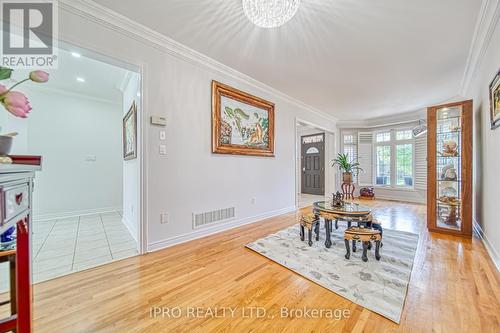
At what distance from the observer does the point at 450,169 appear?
10.7ft

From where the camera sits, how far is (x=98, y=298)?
5.20 feet

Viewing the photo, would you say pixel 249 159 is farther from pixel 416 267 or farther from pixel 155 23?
pixel 416 267

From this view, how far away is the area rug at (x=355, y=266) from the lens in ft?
5.17

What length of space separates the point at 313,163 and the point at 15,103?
7.23m

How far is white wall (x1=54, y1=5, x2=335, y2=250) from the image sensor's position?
2.18 metres

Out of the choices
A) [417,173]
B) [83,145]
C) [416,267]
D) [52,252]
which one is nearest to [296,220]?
[416,267]

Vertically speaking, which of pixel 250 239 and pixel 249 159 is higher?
pixel 249 159

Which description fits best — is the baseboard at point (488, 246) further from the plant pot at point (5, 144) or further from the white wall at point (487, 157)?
the plant pot at point (5, 144)

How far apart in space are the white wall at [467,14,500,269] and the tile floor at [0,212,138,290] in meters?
4.02

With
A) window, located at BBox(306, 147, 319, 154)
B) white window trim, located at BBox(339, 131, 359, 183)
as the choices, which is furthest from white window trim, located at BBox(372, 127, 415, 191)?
window, located at BBox(306, 147, 319, 154)

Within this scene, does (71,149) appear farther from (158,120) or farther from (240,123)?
(240,123)

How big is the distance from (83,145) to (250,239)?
415cm

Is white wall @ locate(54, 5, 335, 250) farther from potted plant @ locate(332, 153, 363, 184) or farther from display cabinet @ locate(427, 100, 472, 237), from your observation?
potted plant @ locate(332, 153, 363, 184)

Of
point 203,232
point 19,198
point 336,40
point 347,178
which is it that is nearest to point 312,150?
point 347,178
